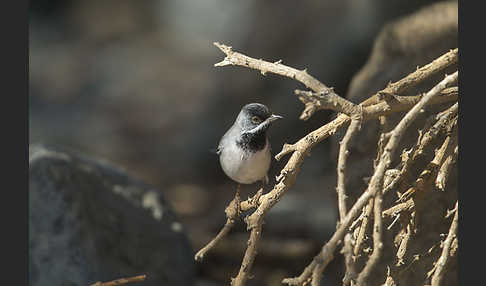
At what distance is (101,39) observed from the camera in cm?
1194

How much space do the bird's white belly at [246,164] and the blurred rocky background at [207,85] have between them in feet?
5.13

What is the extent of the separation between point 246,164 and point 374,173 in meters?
0.98

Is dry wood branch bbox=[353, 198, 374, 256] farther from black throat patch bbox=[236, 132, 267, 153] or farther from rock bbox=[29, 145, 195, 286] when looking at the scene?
rock bbox=[29, 145, 195, 286]

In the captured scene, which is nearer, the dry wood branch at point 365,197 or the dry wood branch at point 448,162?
the dry wood branch at point 365,197

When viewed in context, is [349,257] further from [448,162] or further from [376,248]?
[448,162]

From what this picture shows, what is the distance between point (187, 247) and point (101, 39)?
22.3ft

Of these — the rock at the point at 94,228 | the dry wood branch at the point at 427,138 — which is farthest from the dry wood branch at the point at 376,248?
the rock at the point at 94,228

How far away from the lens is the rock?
16.9ft

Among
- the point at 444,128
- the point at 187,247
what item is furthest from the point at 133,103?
the point at 444,128

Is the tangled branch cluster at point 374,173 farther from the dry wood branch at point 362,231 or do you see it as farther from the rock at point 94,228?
the rock at point 94,228

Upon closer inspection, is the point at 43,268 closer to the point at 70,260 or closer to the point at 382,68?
the point at 70,260

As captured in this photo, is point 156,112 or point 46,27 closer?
point 156,112

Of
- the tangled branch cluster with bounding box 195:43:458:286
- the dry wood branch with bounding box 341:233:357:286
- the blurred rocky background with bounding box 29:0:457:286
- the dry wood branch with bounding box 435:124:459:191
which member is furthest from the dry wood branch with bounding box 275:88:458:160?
the blurred rocky background with bounding box 29:0:457:286

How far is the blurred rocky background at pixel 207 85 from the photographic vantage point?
Result: 6500 mm
